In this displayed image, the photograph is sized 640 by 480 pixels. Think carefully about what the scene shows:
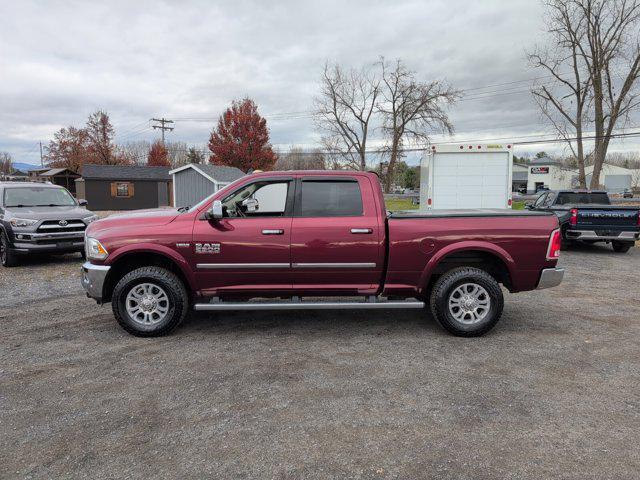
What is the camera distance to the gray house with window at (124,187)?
3356cm

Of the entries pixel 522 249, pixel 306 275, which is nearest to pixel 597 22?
pixel 522 249

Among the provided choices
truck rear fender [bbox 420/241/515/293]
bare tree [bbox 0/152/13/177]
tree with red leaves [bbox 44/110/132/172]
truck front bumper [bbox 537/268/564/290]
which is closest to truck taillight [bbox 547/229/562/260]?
truck front bumper [bbox 537/268/564/290]

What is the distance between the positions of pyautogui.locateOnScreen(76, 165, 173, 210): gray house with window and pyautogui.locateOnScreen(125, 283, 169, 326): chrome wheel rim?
104ft

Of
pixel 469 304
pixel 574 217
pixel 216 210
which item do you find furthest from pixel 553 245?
pixel 574 217

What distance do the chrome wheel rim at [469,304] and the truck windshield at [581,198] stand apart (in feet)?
33.4

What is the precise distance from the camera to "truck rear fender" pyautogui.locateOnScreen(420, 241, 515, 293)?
512 cm

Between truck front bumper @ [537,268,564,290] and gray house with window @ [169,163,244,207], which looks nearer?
truck front bumper @ [537,268,564,290]

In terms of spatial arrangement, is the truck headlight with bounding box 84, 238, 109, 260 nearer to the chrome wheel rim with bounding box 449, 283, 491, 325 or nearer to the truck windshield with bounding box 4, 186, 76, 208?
the chrome wheel rim with bounding box 449, 283, 491, 325

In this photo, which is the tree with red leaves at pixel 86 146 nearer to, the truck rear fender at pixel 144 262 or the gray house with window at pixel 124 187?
the gray house with window at pixel 124 187

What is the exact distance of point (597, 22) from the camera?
23.9 meters

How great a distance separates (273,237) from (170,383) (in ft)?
6.18

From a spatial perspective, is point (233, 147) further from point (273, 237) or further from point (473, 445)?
point (473, 445)

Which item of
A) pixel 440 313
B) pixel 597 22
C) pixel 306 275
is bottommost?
pixel 440 313

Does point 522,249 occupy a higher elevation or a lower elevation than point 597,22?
lower
